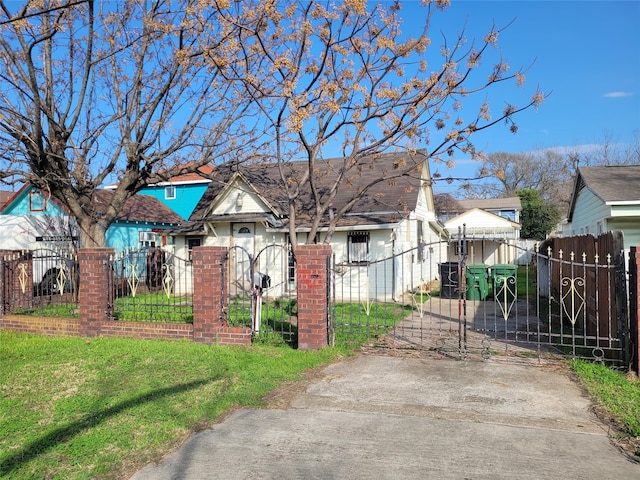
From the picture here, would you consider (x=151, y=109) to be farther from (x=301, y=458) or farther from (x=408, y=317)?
(x=301, y=458)

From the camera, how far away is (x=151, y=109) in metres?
11.9

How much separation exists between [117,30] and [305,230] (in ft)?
24.9

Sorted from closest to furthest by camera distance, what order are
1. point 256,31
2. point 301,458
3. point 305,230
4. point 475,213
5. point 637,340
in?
A: point 301,458 → point 637,340 → point 256,31 → point 305,230 → point 475,213

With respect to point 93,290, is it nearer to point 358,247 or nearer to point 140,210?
point 358,247

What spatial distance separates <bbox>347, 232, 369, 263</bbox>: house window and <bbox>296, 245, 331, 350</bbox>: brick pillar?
26.5 feet

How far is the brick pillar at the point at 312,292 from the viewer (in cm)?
781

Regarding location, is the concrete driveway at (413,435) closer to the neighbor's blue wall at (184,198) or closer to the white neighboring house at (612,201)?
the white neighboring house at (612,201)

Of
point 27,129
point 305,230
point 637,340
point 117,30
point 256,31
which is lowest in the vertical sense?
point 637,340

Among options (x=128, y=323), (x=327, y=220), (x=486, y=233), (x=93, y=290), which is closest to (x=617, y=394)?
(x=128, y=323)

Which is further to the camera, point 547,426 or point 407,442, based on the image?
point 547,426

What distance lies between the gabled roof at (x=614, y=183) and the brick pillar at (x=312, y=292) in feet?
26.0

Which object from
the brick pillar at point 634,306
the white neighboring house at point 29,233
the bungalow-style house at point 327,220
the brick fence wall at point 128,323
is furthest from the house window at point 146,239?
the brick pillar at point 634,306

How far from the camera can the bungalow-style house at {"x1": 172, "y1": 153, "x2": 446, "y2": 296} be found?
15836mm

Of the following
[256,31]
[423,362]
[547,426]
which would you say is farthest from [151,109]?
[547,426]
